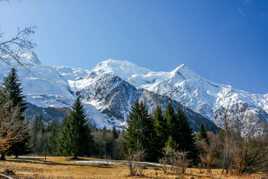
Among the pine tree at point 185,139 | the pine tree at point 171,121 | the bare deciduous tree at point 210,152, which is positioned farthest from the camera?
the pine tree at point 171,121

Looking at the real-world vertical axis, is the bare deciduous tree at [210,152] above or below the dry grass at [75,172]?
above

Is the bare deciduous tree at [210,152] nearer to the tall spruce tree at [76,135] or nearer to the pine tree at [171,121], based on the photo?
the pine tree at [171,121]

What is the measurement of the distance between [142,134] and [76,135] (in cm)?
927

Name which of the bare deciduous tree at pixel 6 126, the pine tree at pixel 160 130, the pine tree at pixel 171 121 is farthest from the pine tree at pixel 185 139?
the bare deciduous tree at pixel 6 126

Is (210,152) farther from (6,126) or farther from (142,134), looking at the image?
(6,126)

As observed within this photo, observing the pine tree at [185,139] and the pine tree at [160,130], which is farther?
the pine tree at [185,139]

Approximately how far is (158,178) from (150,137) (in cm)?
2569

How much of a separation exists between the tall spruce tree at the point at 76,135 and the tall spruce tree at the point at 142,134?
245 inches

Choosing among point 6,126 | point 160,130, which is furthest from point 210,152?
point 6,126

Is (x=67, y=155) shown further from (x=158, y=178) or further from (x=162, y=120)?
(x=158, y=178)

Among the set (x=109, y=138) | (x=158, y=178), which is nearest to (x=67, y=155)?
(x=158, y=178)

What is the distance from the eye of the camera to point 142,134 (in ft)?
180

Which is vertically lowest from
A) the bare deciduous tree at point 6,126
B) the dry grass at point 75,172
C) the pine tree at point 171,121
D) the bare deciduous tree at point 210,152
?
the dry grass at point 75,172

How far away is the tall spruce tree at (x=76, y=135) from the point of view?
175 ft
